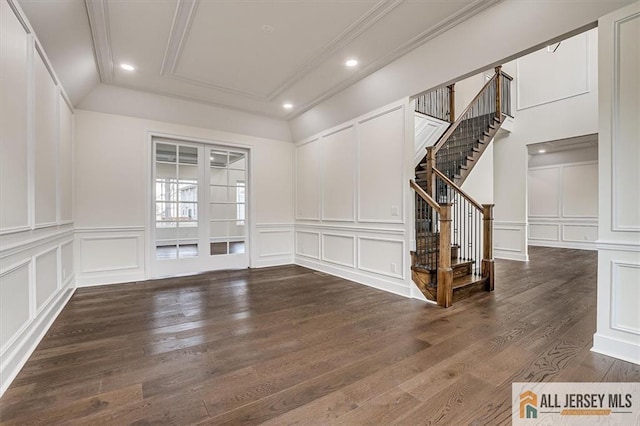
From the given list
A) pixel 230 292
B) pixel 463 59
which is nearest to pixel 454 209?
pixel 463 59

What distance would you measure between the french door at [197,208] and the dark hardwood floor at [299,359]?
1.26 m

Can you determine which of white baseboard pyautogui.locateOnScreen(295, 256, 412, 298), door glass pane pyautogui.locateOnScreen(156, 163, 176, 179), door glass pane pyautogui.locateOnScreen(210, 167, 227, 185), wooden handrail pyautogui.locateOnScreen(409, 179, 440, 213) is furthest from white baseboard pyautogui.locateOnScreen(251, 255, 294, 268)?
wooden handrail pyautogui.locateOnScreen(409, 179, 440, 213)

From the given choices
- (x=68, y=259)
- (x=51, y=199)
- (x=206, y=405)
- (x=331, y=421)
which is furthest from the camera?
(x=68, y=259)

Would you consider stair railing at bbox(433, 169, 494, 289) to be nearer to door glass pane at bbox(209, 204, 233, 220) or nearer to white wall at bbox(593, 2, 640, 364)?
white wall at bbox(593, 2, 640, 364)

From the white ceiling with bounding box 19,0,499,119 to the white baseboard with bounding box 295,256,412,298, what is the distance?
284 centimetres

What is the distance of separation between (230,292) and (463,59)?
3.90 meters

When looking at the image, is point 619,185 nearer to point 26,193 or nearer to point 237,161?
point 26,193

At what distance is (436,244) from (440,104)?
3853mm

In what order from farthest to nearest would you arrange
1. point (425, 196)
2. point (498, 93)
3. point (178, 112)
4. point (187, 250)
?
point (498, 93) < point (187, 250) < point (178, 112) < point (425, 196)

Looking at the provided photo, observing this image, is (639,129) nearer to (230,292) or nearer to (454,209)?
(454,209)

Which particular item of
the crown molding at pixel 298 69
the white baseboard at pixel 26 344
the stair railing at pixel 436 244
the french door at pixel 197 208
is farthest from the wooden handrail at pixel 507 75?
the white baseboard at pixel 26 344

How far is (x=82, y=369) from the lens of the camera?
201 cm

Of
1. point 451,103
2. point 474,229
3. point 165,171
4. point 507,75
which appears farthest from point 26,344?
point 507,75

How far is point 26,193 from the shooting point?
226 centimetres
